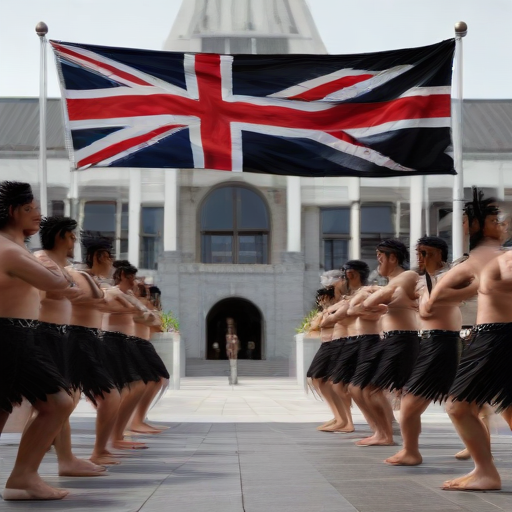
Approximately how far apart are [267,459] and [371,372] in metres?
2.42

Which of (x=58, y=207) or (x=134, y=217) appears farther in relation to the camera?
(x=134, y=217)

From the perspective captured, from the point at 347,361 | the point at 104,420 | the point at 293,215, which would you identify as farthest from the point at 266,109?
the point at 293,215

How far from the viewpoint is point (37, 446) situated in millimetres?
6973

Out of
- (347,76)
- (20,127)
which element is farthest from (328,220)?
(347,76)

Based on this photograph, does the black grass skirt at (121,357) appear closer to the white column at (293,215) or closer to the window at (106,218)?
the white column at (293,215)

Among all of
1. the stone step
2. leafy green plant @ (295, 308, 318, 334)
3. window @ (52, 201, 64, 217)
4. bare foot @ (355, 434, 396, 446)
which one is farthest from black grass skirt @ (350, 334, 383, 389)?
window @ (52, 201, 64, 217)

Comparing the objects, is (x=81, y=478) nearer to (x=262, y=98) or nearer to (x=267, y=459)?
(x=267, y=459)

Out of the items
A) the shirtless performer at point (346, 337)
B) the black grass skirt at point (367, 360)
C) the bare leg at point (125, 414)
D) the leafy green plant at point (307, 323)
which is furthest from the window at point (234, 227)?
the bare leg at point (125, 414)

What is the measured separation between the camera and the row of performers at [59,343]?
22.5 feet

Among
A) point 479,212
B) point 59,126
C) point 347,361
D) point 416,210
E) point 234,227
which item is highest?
point 59,126

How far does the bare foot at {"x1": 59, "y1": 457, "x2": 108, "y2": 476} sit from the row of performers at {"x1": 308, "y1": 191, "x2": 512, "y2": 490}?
247cm

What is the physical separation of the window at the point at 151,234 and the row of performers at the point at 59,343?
38834 mm

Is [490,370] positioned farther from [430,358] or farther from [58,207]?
[58,207]

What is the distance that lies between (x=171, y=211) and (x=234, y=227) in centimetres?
334
